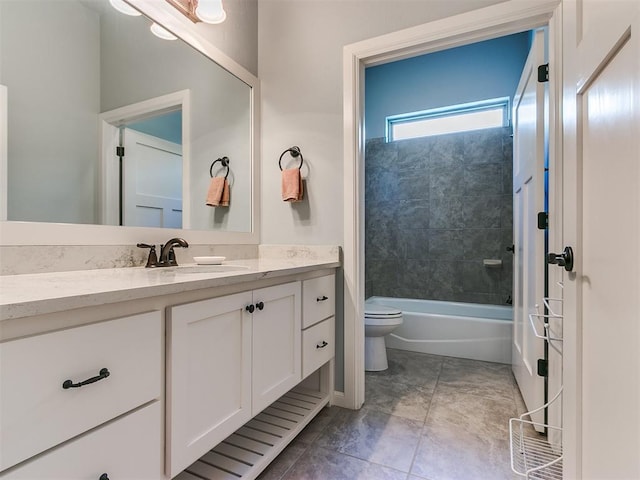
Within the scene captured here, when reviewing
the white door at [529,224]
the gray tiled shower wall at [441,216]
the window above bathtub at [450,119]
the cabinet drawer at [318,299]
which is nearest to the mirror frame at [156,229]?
the cabinet drawer at [318,299]

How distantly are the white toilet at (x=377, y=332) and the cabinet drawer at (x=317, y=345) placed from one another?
0.58m

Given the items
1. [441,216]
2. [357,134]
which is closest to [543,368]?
[357,134]

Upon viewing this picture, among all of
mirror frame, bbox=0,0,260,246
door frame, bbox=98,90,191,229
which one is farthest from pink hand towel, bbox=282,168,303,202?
door frame, bbox=98,90,191,229

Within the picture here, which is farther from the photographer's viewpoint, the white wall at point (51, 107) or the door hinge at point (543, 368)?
the door hinge at point (543, 368)

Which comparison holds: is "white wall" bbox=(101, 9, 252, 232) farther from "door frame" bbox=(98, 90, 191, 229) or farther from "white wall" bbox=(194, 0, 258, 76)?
"white wall" bbox=(194, 0, 258, 76)

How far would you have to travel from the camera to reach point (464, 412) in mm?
1792

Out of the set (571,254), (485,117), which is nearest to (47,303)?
(571,254)

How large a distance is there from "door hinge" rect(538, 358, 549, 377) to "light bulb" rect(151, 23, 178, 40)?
2359 millimetres

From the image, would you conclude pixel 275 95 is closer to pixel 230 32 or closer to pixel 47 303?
pixel 230 32

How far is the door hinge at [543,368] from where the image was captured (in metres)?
1.54

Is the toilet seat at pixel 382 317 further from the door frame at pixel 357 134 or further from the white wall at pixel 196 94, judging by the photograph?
the white wall at pixel 196 94

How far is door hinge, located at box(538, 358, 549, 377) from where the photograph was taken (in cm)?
154

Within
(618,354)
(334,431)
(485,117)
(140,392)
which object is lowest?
(334,431)

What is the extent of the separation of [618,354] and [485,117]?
10.3ft
